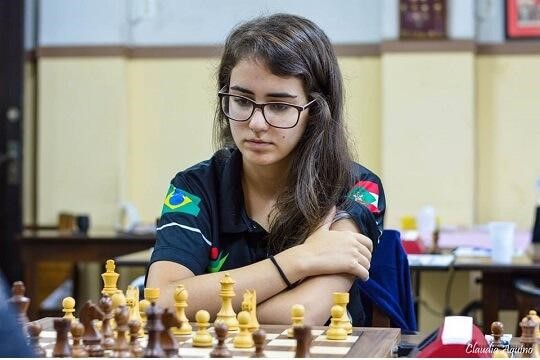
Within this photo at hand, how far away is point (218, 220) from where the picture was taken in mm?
2295

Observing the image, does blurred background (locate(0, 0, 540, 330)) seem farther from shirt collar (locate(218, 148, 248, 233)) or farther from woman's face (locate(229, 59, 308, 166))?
woman's face (locate(229, 59, 308, 166))

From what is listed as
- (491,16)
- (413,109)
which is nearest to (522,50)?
(491,16)

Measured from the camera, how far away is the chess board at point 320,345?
1524mm

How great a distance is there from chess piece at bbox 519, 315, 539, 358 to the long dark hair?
0.68 metres

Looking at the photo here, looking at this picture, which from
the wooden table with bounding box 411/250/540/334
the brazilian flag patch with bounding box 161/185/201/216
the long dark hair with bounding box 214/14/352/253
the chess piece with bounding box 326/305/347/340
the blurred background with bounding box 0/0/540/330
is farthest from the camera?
the blurred background with bounding box 0/0/540/330

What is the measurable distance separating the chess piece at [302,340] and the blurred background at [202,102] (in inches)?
203

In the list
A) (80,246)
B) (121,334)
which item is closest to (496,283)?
(80,246)

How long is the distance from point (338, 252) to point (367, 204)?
0.24m

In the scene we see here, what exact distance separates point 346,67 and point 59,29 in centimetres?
194

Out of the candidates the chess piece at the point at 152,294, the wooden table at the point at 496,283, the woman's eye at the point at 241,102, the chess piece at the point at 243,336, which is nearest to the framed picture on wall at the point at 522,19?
the wooden table at the point at 496,283

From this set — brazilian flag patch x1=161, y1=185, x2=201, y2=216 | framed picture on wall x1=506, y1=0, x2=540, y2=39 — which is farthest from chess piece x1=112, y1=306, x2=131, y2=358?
framed picture on wall x1=506, y1=0, x2=540, y2=39

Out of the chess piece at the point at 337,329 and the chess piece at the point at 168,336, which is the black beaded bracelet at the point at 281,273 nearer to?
the chess piece at the point at 337,329

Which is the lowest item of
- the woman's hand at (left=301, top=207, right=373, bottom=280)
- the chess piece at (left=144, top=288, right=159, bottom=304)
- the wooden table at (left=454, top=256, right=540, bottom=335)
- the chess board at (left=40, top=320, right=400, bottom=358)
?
the wooden table at (left=454, top=256, right=540, bottom=335)

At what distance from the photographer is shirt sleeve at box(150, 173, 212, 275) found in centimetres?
220
